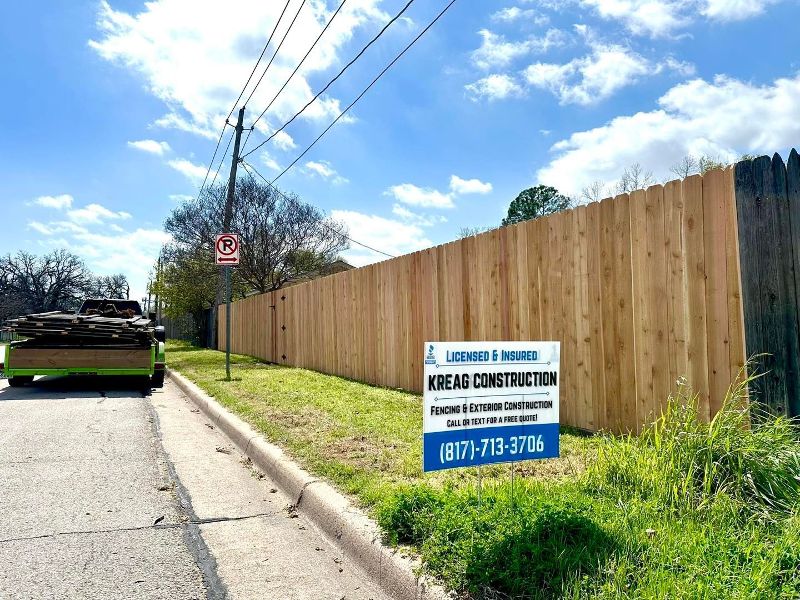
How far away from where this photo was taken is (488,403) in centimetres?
329

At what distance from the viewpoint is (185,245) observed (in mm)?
30266

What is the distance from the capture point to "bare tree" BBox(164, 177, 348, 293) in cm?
2911

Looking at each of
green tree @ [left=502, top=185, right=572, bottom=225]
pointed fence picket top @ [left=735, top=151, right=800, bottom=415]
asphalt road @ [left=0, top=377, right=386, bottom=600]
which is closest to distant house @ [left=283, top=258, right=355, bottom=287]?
green tree @ [left=502, top=185, right=572, bottom=225]

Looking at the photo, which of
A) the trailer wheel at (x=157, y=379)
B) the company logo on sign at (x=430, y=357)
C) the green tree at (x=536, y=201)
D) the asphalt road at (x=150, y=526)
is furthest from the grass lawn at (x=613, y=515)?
the green tree at (x=536, y=201)

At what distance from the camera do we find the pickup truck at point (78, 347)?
1090 centimetres

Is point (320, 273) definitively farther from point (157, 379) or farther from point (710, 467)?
point (710, 467)

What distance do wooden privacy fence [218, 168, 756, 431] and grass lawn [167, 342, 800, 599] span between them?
718 millimetres

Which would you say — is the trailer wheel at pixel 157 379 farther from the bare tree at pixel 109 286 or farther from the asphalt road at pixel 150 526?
the bare tree at pixel 109 286

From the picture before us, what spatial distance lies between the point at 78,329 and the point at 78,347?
1.11ft

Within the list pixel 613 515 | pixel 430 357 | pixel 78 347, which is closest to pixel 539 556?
pixel 613 515

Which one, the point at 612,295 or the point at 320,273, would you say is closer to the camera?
the point at 612,295

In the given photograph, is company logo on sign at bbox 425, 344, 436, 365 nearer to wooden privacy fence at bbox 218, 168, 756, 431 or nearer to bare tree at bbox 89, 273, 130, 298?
wooden privacy fence at bbox 218, 168, 756, 431

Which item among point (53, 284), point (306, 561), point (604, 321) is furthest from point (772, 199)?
point (53, 284)

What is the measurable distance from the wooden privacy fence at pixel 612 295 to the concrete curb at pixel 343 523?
2.69m
